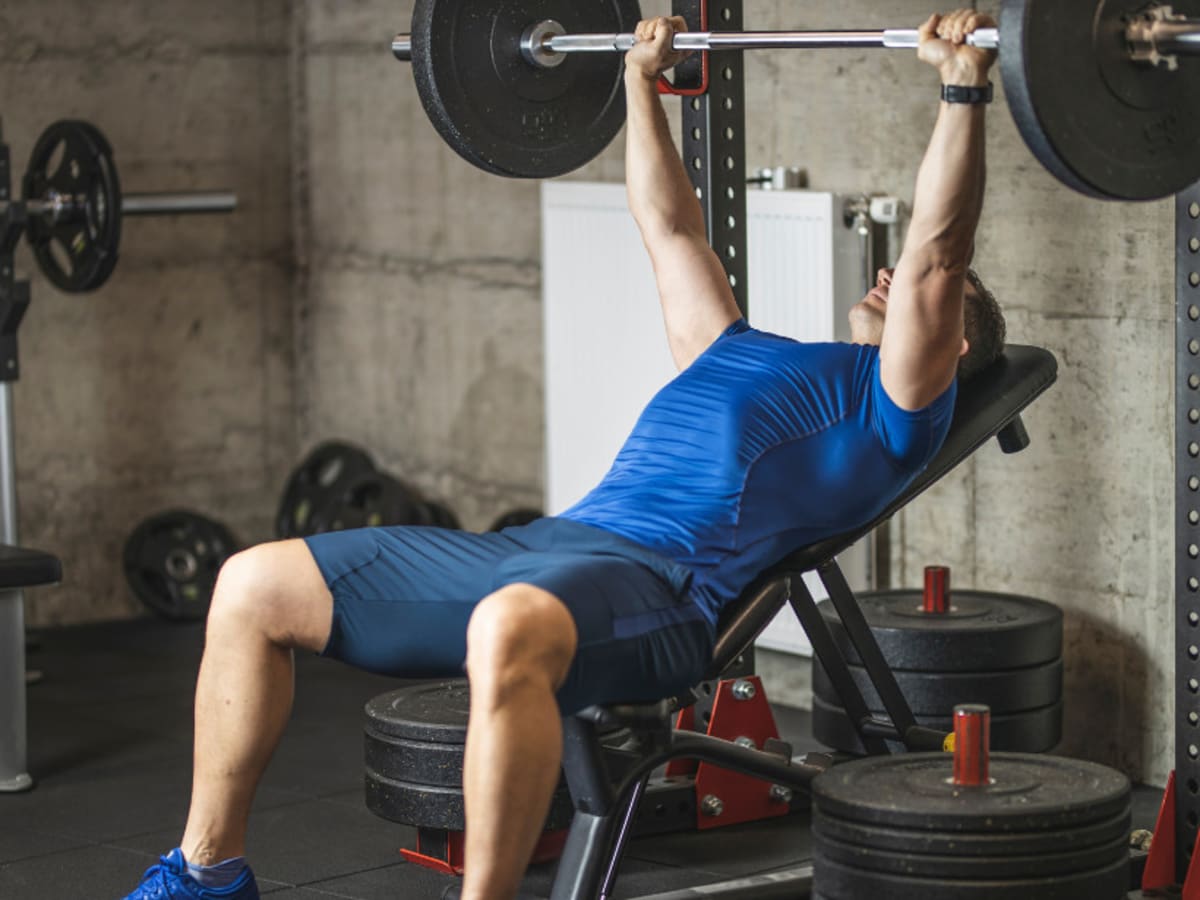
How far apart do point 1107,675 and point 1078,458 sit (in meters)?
0.42

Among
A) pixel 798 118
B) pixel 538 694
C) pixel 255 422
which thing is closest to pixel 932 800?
pixel 538 694

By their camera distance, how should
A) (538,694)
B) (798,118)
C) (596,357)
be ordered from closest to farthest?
1. (538,694)
2. (798,118)
3. (596,357)

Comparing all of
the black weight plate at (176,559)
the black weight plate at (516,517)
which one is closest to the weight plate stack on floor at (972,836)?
the black weight plate at (516,517)

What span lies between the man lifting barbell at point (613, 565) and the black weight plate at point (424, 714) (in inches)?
17.6

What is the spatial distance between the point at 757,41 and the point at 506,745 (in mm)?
1117

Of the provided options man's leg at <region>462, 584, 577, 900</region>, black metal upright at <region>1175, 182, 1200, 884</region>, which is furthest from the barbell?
man's leg at <region>462, 584, 577, 900</region>

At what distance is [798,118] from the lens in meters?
4.32

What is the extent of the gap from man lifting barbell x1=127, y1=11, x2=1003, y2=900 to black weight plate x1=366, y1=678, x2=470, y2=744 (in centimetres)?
45

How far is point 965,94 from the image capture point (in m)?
2.54

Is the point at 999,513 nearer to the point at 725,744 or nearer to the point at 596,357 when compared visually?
the point at 596,357

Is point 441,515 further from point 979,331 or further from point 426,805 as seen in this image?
point 979,331

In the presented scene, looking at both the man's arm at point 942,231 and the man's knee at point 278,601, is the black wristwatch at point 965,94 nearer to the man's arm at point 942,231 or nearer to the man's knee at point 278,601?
the man's arm at point 942,231

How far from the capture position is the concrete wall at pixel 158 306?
17.9 ft

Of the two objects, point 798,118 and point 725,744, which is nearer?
point 725,744
